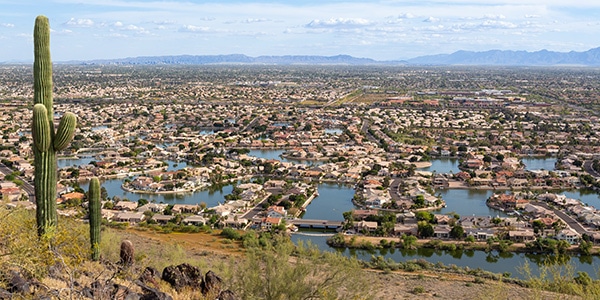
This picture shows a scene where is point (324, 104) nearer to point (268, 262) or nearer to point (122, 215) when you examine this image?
point (122, 215)

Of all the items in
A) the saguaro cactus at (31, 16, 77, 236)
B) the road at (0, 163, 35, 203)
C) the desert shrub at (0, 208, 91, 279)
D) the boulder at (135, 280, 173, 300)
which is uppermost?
the saguaro cactus at (31, 16, 77, 236)

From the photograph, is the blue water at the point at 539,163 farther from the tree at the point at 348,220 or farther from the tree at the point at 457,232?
the tree at the point at 348,220

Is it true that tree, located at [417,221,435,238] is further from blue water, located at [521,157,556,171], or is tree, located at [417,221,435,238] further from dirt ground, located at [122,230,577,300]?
blue water, located at [521,157,556,171]

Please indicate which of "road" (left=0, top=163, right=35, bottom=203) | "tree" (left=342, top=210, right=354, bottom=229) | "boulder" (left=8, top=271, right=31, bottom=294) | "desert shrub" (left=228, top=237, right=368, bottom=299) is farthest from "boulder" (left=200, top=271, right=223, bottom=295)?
"road" (left=0, top=163, right=35, bottom=203)

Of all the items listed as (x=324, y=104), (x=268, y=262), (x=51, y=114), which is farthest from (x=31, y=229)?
(x=324, y=104)

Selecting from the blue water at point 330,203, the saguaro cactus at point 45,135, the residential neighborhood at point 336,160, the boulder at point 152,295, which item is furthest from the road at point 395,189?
the saguaro cactus at point 45,135

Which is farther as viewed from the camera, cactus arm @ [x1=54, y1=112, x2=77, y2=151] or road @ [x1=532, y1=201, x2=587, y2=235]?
road @ [x1=532, y1=201, x2=587, y2=235]

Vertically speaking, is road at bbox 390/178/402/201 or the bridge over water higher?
road at bbox 390/178/402/201
